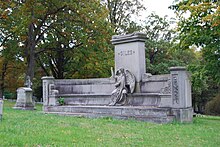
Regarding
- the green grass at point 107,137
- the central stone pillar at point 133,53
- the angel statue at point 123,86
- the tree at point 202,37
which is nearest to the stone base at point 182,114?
the green grass at point 107,137

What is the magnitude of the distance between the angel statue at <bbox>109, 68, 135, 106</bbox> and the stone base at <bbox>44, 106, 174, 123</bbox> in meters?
0.43

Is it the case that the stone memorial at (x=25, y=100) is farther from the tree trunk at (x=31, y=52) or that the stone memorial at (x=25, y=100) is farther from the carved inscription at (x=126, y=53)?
the carved inscription at (x=126, y=53)

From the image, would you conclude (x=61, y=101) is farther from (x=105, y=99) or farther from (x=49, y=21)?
(x=49, y=21)

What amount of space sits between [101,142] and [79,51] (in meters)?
20.3

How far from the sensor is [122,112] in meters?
13.2

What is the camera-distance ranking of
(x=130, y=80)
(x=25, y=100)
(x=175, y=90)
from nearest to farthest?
1. (x=175, y=90)
2. (x=130, y=80)
3. (x=25, y=100)

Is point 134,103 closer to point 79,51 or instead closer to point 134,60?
point 134,60

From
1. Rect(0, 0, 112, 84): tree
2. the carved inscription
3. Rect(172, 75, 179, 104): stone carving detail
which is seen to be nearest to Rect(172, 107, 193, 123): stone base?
Rect(172, 75, 179, 104): stone carving detail

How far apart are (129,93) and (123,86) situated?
40 centimetres

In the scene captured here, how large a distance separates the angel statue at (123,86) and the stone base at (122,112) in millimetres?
430

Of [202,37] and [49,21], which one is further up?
[49,21]

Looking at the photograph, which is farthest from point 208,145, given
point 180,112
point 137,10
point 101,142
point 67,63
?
point 137,10

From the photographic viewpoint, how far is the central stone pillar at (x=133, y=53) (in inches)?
538

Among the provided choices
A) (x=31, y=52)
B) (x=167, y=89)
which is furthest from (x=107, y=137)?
(x=31, y=52)
